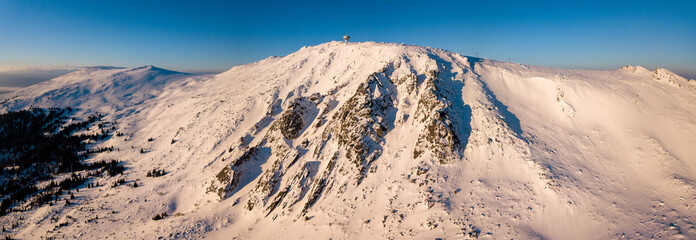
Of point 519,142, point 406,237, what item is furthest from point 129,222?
point 519,142

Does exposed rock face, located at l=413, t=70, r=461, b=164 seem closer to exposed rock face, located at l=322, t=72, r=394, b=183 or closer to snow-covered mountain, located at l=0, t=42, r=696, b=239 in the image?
snow-covered mountain, located at l=0, t=42, r=696, b=239

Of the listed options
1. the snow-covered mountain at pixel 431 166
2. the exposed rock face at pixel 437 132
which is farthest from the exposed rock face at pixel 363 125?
the exposed rock face at pixel 437 132

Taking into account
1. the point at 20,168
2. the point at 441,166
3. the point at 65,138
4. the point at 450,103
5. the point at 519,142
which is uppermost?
the point at 450,103

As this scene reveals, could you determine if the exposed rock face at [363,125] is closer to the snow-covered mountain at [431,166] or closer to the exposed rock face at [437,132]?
the snow-covered mountain at [431,166]

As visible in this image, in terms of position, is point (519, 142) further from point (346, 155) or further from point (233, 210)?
point (233, 210)

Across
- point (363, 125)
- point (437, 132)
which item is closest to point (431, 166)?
point (437, 132)

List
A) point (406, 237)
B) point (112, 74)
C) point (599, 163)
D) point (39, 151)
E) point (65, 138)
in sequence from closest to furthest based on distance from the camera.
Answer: point (406, 237) → point (599, 163) → point (39, 151) → point (65, 138) → point (112, 74)

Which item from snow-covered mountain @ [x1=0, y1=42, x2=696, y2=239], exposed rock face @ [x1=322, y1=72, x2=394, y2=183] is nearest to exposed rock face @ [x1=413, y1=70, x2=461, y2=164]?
snow-covered mountain @ [x1=0, y1=42, x2=696, y2=239]

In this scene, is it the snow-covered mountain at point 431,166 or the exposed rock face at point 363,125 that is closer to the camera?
the snow-covered mountain at point 431,166
